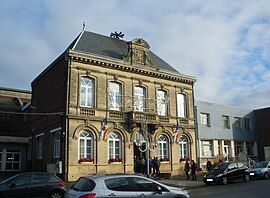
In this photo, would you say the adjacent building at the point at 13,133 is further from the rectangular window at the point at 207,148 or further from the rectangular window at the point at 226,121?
the rectangular window at the point at 226,121

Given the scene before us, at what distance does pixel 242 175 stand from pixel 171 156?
7.75 m

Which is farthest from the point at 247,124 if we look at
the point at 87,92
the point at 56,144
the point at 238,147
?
the point at 56,144

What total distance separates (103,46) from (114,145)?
9098 millimetres

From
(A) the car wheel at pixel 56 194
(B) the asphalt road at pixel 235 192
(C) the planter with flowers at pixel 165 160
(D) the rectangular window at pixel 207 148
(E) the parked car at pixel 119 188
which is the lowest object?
(B) the asphalt road at pixel 235 192

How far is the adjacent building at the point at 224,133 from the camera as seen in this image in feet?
132

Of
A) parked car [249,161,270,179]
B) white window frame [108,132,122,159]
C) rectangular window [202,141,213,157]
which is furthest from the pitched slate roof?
parked car [249,161,270,179]

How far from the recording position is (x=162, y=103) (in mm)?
31797

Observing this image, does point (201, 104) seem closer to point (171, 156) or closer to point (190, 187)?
point (171, 156)

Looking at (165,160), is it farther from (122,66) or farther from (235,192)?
(235,192)

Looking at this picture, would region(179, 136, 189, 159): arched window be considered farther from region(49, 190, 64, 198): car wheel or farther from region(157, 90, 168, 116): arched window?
region(49, 190, 64, 198): car wheel

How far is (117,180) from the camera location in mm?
10469

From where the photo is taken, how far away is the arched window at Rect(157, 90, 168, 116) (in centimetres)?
3142

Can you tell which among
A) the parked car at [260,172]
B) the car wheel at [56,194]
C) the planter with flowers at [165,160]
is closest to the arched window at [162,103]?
the planter with flowers at [165,160]

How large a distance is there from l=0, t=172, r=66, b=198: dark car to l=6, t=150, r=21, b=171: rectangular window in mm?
21258
